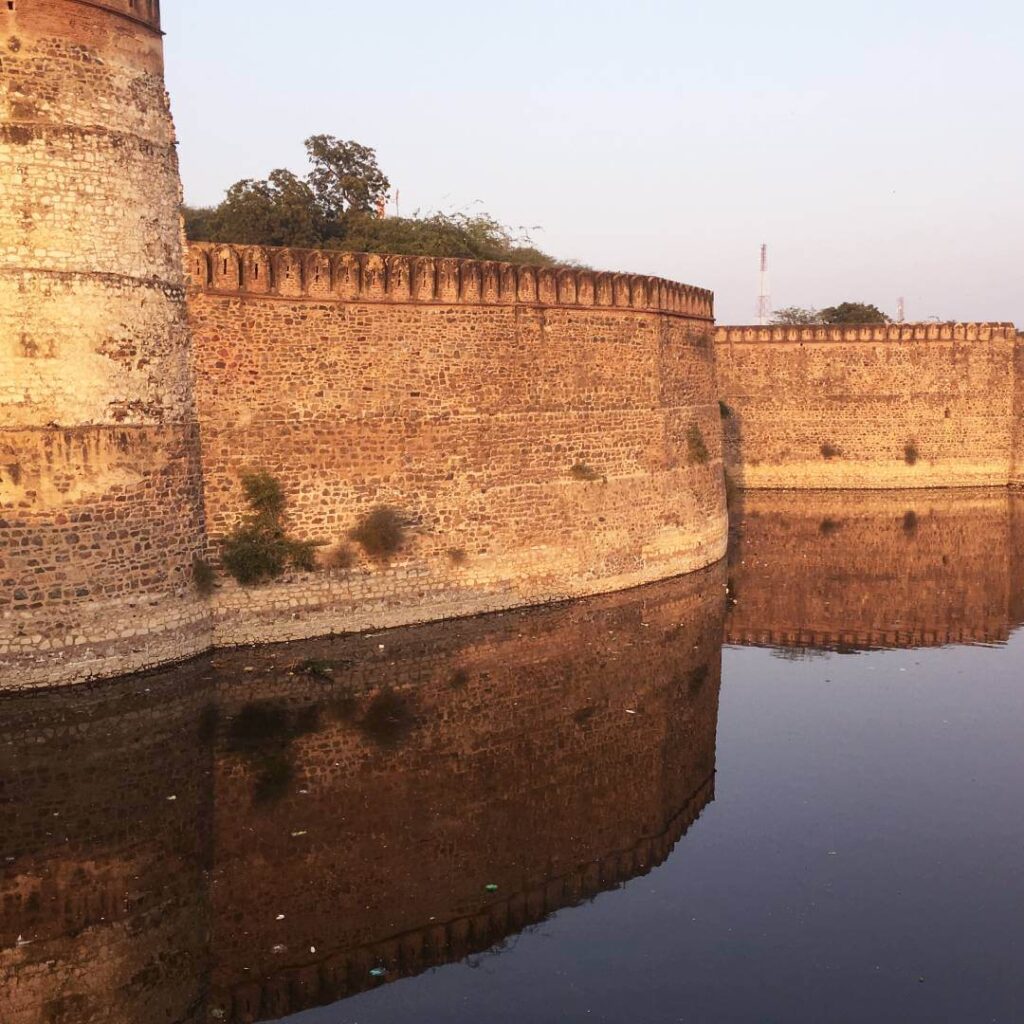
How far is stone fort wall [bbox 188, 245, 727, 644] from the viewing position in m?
12.1

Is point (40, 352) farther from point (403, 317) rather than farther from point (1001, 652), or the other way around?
point (1001, 652)

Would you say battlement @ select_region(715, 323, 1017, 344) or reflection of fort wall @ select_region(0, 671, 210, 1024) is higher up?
battlement @ select_region(715, 323, 1017, 344)

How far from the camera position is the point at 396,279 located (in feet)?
43.2

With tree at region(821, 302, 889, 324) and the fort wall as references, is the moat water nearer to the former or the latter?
the fort wall

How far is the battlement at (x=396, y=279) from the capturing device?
39.3 feet

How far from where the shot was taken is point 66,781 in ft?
27.2

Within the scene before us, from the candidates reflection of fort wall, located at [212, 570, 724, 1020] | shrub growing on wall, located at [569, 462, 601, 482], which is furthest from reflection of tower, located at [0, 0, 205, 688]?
shrub growing on wall, located at [569, 462, 601, 482]

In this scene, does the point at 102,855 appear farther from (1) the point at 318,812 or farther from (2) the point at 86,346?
A: (2) the point at 86,346

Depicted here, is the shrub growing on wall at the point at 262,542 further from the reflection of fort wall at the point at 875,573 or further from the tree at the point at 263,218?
the tree at the point at 263,218

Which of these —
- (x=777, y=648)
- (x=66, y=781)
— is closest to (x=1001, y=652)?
(x=777, y=648)

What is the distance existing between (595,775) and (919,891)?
2.74m

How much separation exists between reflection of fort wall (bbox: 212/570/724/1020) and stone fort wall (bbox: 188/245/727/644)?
3.09 feet

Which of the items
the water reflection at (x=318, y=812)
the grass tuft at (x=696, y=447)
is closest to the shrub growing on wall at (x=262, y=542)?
the water reflection at (x=318, y=812)

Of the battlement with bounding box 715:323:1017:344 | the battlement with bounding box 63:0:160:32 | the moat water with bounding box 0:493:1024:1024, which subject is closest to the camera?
the moat water with bounding box 0:493:1024:1024
